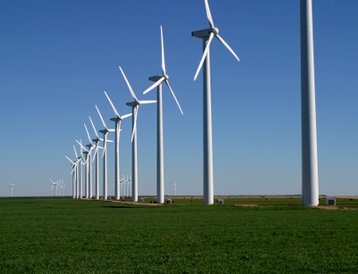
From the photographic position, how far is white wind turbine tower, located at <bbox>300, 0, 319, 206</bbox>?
59.3m

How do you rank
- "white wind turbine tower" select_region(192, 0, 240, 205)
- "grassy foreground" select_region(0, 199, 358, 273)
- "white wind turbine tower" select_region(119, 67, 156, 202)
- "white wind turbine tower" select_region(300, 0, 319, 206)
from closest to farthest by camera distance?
"grassy foreground" select_region(0, 199, 358, 273)
"white wind turbine tower" select_region(300, 0, 319, 206)
"white wind turbine tower" select_region(192, 0, 240, 205)
"white wind turbine tower" select_region(119, 67, 156, 202)

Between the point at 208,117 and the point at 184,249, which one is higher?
the point at 208,117

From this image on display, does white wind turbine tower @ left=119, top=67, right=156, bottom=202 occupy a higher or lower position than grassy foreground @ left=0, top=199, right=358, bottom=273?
higher

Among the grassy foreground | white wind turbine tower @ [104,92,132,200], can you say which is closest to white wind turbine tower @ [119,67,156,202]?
white wind turbine tower @ [104,92,132,200]

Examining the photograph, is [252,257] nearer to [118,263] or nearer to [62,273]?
[118,263]

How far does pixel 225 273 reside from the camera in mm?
18062

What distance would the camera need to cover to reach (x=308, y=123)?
59.2 m

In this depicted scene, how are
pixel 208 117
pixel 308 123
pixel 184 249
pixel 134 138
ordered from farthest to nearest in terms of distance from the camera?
pixel 134 138, pixel 208 117, pixel 308 123, pixel 184 249

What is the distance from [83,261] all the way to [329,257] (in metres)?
7.89

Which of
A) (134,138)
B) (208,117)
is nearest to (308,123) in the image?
(208,117)

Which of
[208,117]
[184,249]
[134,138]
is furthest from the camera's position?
[134,138]

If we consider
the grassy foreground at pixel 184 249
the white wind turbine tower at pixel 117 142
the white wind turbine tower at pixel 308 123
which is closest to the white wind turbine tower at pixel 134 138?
the white wind turbine tower at pixel 117 142

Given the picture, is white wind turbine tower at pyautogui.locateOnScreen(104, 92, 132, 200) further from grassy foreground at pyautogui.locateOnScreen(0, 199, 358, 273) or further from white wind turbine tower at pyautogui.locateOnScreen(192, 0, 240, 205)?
grassy foreground at pyautogui.locateOnScreen(0, 199, 358, 273)

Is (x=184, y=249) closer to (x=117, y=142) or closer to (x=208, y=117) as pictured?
(x=208, y=117)
